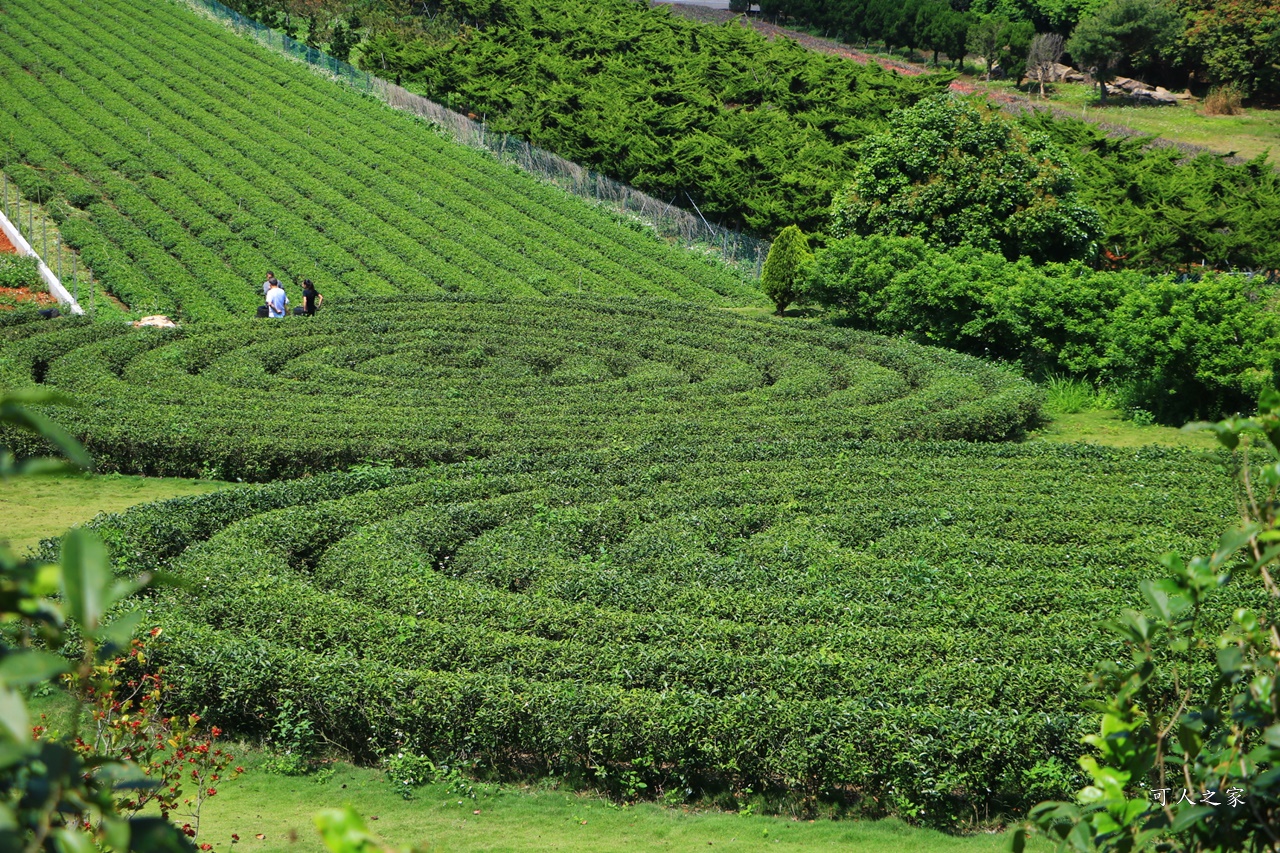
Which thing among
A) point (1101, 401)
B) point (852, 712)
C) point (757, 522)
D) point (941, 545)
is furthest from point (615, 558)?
point (1101, 401)

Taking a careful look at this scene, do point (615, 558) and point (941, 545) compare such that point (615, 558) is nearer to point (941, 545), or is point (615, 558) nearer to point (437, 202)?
point (941, 545)

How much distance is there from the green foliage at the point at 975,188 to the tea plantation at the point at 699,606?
35.5 feet

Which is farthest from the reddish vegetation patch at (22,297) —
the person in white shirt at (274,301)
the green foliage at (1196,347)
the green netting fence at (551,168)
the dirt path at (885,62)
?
the dirt path at (885,62)

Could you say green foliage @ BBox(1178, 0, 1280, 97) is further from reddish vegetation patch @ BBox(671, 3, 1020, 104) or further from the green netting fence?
the green netting fence

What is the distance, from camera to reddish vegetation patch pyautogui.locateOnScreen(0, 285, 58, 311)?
2779 centimetres

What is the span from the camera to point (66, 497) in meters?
16.4

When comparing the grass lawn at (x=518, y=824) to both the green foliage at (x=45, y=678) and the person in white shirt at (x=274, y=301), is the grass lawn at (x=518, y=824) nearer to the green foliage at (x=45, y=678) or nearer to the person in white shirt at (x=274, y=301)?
the green foliage at (x=45, y=678)

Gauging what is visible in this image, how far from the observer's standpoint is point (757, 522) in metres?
14.4

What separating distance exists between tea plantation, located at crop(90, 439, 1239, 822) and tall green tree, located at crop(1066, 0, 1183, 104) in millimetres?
46599

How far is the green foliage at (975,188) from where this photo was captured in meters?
26.5

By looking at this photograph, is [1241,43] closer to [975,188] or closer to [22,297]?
[975,188]

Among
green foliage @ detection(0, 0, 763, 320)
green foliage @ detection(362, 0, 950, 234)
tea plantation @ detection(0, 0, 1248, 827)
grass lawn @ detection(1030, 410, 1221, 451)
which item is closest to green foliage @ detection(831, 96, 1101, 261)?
tea plantation @ detection(0, 0, 1248, 827)

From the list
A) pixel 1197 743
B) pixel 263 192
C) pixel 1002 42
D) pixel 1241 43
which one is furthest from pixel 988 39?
pixel 1197 743

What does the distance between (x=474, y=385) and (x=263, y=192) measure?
63.5 ft
